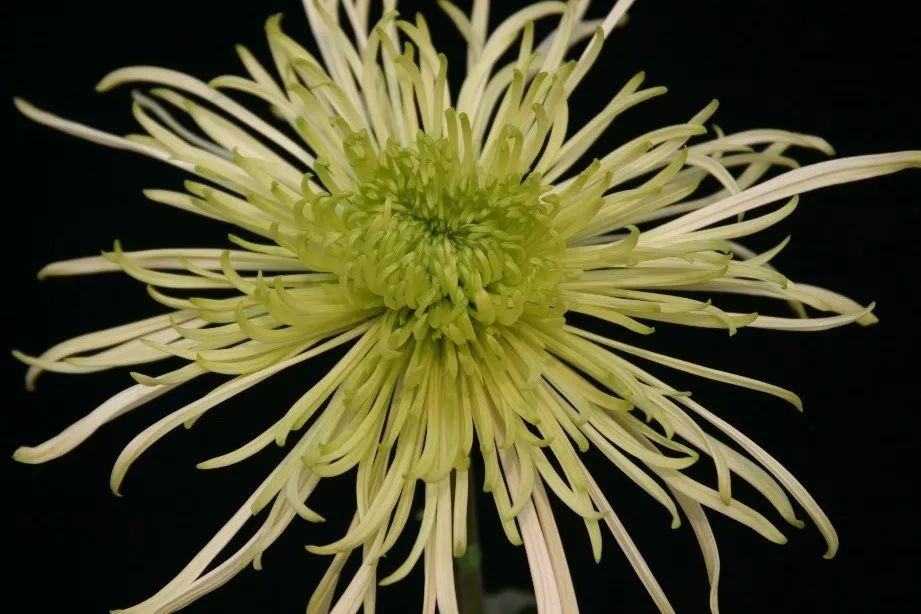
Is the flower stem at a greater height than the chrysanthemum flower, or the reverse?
the chrysanthemum flower

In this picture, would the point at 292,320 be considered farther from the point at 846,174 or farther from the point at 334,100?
the point at 846,174

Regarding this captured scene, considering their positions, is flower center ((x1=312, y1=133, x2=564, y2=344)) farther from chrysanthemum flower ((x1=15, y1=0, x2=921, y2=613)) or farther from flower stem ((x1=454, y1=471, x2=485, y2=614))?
flower stem ((x1=454, y1=471, x2=485, y2=614))

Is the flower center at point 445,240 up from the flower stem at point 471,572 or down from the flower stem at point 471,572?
up

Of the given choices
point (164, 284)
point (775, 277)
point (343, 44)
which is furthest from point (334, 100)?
point (775, 277)

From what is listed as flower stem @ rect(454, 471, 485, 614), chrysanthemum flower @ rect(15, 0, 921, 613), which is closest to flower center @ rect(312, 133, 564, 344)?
chrysanthemum flower @ rect(15, 0, 921, 613)

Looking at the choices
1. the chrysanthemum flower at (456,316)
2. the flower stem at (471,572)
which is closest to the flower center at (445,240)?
the chrysanthemum flower at (456,316)

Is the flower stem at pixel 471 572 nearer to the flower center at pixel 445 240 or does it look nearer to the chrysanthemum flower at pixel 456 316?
the chrysanthemum flower at pixel 456 316
